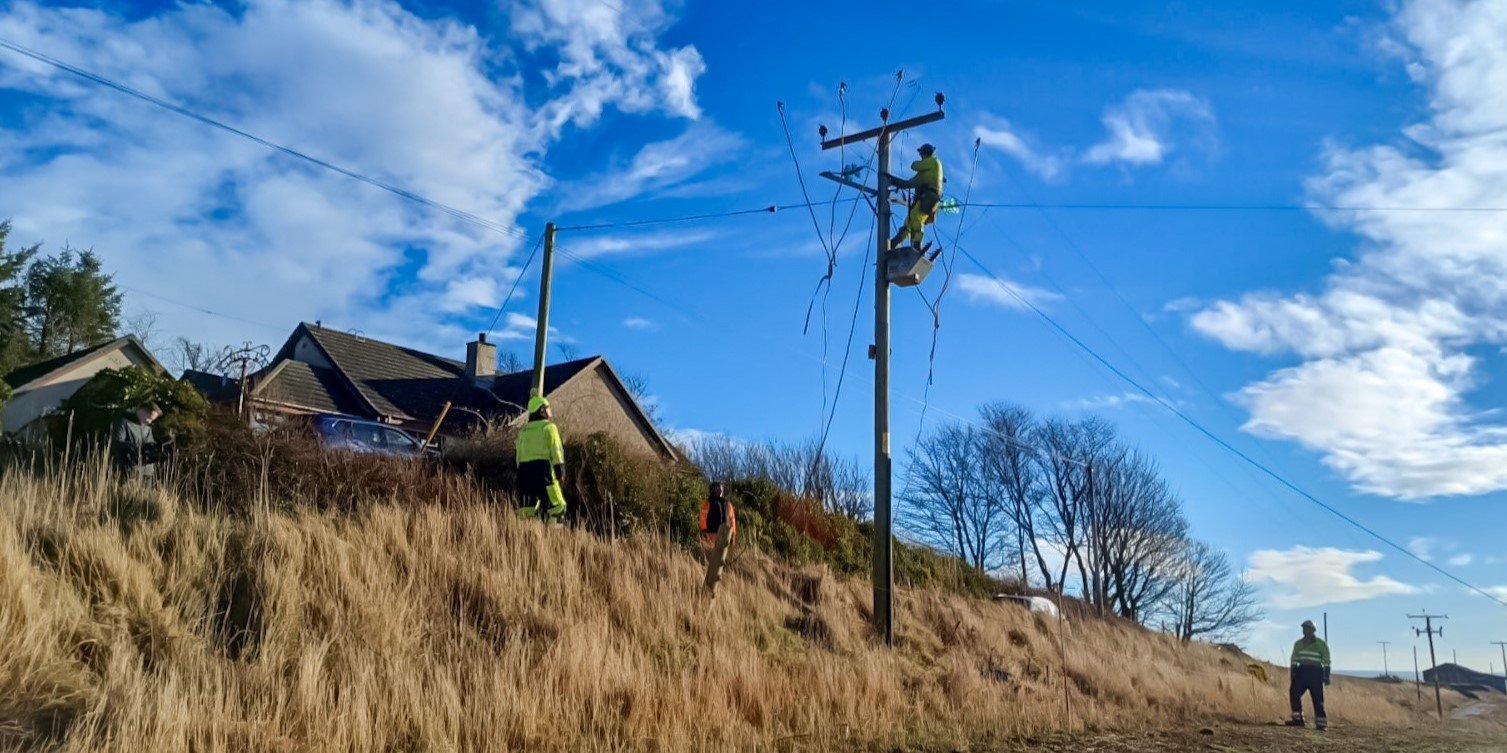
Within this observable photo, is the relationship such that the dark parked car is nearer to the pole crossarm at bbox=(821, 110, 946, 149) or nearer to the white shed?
the pole crossarm at bbox=(821, 110, 946, 149)

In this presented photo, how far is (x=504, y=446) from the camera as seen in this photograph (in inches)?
551

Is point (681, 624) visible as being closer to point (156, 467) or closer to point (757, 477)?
point (156, 467)

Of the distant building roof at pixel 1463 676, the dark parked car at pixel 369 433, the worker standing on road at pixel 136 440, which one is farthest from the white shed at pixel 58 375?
the distant building roof at pixel 1463 676

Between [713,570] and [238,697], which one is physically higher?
[713,570]

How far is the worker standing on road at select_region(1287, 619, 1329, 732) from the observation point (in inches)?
611

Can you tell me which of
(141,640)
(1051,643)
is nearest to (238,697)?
(141,640)

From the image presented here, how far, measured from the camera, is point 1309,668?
51.9 feet

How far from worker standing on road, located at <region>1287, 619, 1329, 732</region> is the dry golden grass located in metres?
4.92

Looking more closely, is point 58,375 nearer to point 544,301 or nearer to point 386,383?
point 386,383

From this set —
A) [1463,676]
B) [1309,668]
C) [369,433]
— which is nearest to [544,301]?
[369,433]

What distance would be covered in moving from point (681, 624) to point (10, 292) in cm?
3503

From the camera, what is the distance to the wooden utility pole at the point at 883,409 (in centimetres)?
1289

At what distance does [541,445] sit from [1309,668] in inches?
468

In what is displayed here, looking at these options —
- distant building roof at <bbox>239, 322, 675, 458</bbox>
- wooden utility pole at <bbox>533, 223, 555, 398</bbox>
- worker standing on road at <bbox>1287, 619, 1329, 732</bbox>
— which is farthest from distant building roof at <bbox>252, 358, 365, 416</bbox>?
worker standing on road at <bbox>1287, 619, 1329, 732</bbox>
